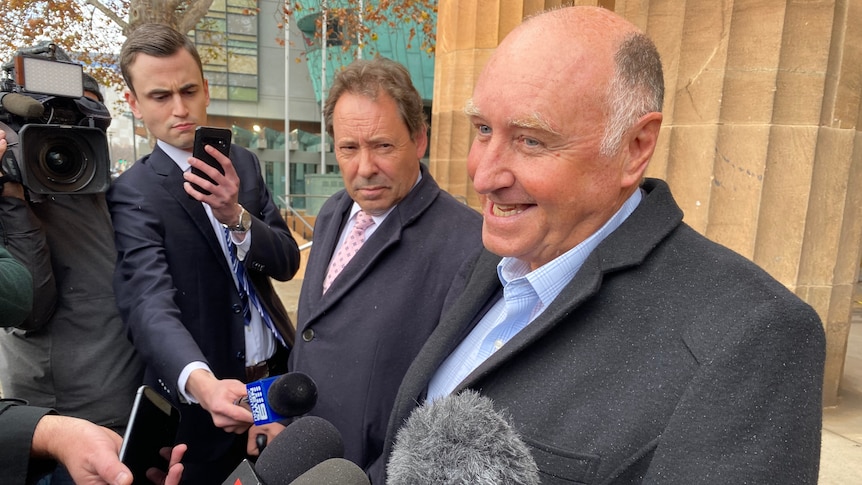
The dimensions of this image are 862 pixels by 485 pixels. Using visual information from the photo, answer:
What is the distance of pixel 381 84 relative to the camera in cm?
209

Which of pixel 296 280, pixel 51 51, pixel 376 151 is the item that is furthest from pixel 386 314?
pixel 296 280

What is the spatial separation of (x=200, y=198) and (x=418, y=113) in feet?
2.94

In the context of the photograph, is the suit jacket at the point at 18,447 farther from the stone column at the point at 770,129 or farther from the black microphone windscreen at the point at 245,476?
the stone column at the point at 770,129

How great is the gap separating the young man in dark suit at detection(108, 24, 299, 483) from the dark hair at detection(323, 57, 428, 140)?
55cm

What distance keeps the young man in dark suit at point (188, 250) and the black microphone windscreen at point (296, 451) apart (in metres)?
0.76

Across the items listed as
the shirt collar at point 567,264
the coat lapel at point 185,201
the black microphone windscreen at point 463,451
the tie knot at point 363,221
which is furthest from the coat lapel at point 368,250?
the black microphone windscreen at point 463,451

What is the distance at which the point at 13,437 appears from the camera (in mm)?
1354

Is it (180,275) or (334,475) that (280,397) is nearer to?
(334,475)

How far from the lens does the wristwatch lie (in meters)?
2.25

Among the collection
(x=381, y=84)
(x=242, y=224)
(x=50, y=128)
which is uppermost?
(x=381, y=84)

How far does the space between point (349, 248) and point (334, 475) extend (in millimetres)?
1276

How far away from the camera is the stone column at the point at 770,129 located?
10.9 ft

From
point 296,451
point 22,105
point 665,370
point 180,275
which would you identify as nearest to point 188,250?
point 180,275

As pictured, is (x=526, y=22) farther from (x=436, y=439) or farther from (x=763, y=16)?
(x=763, y=16)
